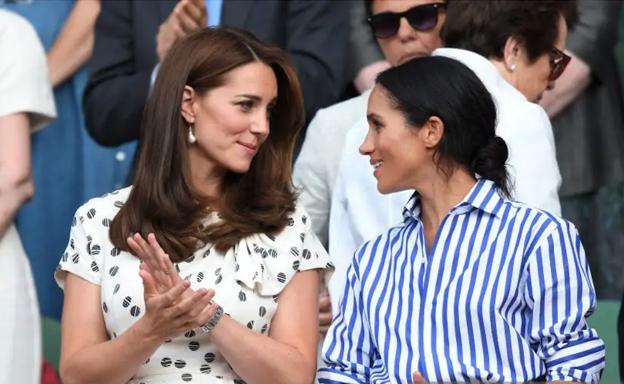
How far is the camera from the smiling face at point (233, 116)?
481 cm

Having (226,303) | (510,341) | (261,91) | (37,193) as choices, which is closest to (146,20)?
(37,193)

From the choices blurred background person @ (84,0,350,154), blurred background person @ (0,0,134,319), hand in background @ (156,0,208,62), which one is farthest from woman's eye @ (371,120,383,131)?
blurred background person @ (0,0,134,319)

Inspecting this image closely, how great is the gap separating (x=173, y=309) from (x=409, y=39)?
1.74 meters

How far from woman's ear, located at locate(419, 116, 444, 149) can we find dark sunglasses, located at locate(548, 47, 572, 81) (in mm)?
967

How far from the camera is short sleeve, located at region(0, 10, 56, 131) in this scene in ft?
18.5

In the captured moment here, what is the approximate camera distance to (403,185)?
4453 millimetres

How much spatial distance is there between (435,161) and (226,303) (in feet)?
2.30

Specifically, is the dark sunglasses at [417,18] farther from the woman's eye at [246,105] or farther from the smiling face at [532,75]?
the woman's eye at [246,105]

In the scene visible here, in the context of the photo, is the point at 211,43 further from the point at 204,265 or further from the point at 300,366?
the point at 300,366

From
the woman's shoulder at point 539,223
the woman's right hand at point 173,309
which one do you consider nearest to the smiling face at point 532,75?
the woman's shoulder at point 539,223

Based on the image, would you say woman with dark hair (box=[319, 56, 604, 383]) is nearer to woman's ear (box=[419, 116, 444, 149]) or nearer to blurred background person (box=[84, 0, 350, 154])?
woman's ear (box=[419, 116, 444, 149])

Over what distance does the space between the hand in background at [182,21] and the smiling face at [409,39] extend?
25.4 inches

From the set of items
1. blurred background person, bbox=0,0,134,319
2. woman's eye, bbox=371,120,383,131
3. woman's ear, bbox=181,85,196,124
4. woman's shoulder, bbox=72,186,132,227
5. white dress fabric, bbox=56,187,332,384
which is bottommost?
blurred background person, bbox=0,0,134,319

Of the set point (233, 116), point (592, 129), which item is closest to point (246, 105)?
point (233, 116)
